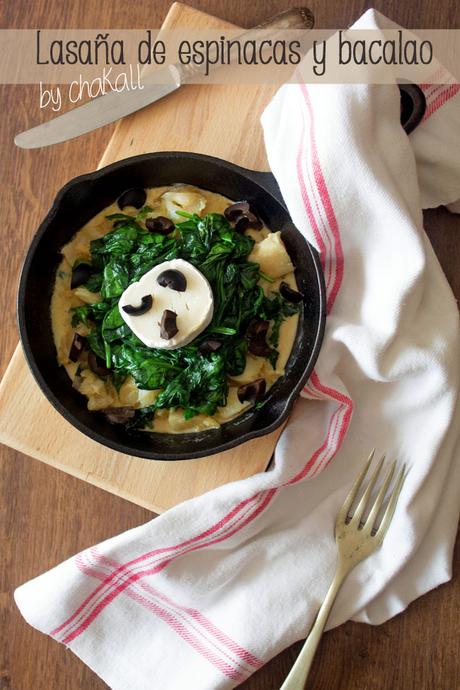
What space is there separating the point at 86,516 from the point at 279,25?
6.21ft

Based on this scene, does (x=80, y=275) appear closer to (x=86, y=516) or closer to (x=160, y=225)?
(x=160, y=225)

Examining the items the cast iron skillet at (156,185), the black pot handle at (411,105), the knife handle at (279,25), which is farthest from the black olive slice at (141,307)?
the black pot handle at (411,105)

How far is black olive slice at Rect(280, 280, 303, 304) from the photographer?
2.33m

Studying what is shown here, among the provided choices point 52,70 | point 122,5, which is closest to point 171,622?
point 52,70

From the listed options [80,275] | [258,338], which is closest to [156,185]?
[80,275]

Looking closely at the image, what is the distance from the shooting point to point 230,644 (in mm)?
2445

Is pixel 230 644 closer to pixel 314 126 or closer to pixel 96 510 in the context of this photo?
pixel 96 510

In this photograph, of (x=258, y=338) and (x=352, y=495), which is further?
(x=352, y=495)

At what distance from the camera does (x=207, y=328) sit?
2.30 m

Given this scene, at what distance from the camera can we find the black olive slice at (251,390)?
2291 mm

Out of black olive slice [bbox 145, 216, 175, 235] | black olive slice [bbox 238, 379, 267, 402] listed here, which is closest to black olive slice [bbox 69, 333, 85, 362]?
black olive slice [bbox 145, 216, 175, 235]

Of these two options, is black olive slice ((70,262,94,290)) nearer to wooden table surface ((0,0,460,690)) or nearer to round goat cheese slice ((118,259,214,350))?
round goat cheese slice ((118,259,214,350))

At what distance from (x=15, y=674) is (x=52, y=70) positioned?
7.46 feet

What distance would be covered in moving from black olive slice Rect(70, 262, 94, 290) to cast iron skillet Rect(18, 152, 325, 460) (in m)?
0.07
